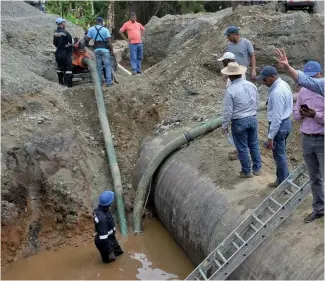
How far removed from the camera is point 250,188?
8.36m

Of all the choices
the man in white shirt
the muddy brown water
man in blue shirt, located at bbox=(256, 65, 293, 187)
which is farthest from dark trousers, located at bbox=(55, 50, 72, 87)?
man in blue shirt, located at bbox=(256, 65, 293, 187)

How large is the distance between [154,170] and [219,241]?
3249 millimetres

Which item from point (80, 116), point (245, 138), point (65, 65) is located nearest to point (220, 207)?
point (245, 138)

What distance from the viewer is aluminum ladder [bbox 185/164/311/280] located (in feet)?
23.2

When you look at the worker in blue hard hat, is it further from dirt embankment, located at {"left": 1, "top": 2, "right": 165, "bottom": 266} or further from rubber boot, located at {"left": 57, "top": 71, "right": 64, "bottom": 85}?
rubber boot, located at {"left": 57, "top": 71, "right": 64, "bottom": 85}

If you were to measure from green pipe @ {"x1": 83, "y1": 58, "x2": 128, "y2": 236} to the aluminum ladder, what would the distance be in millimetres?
3573

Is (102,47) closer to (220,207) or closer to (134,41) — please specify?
(134,41)

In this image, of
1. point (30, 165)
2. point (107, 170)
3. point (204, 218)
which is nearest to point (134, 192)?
point (107, 170)

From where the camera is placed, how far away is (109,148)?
11.9m

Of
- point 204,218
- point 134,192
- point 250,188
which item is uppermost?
point 250,188

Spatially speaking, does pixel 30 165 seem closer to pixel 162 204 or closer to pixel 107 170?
pixel 107 170

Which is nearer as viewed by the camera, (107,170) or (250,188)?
(250,188)

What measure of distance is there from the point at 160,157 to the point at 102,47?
4.04m

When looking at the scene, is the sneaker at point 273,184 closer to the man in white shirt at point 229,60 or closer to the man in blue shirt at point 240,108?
the man in blue shirt at point 240,108
